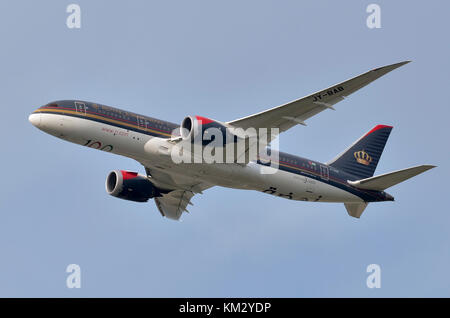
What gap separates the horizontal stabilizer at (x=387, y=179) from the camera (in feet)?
148

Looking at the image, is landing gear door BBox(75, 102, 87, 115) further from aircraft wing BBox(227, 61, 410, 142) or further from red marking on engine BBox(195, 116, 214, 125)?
aircraft wing BBox(227, 61, 410, 142)

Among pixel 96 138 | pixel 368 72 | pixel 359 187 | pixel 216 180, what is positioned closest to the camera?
pixel 368 72

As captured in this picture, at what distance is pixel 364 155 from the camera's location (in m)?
52.9

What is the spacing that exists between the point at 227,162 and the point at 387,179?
11.1 metres

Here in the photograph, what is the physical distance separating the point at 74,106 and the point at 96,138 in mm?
2319

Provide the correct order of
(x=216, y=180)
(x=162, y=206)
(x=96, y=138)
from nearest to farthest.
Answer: (x=96, y=138) < (x=216, y=180) < (x=162, y=206)

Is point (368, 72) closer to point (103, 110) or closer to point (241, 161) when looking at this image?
point (241, 161)

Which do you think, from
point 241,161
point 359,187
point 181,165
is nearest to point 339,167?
point 359,187

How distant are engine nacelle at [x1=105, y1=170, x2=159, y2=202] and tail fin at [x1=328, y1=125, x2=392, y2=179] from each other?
13.2 metres

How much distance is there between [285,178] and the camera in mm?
47500

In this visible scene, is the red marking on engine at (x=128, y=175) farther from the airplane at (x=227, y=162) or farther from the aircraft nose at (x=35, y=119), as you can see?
the aircraft nose at (x=35, y=119)

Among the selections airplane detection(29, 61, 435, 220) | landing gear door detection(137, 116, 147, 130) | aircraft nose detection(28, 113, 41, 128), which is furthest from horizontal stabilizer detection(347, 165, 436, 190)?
aircraft nose detection(28, 113, 41, 128)

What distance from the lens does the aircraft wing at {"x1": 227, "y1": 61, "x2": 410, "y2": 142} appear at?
4016 centimetres

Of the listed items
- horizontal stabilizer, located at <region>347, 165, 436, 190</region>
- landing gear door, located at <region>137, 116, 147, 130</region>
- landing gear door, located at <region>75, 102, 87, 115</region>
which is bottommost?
horizontal stabilizer, located at <region>347, 165, 436, 190</region>
